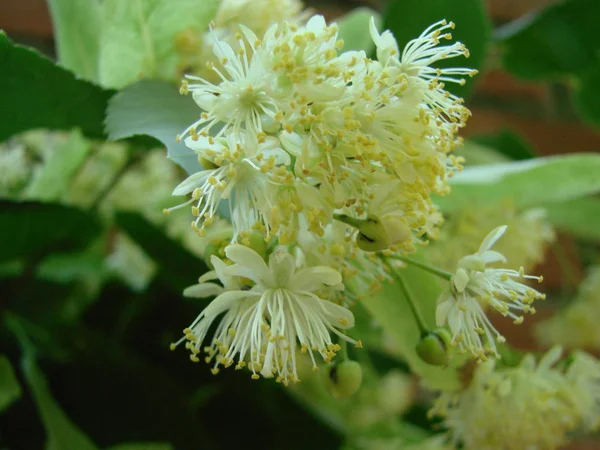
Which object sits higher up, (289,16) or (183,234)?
(289,16)

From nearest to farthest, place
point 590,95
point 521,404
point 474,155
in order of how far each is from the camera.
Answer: point 521,404, point 474,155, point 590,95

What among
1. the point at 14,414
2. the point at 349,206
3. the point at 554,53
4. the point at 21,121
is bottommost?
the point at 14,414

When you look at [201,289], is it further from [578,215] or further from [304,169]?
[578,215]

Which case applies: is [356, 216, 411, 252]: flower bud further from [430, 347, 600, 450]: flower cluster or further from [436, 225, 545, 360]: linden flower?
[430, 347, 600, 450]: flower cluster

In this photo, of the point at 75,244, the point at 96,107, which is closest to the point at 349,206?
the point at 96,107

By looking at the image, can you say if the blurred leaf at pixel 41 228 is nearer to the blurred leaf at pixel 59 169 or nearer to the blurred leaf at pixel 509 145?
the blurred leaf at pixel 59 169

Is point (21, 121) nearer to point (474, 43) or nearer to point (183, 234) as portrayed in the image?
point (183, 234)

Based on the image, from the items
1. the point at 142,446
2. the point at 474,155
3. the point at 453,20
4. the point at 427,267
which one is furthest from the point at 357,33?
the point at 142,446
